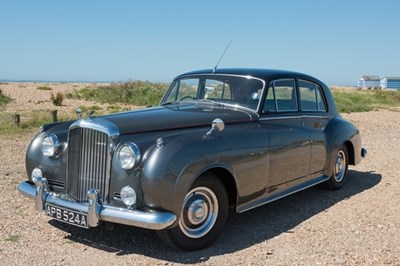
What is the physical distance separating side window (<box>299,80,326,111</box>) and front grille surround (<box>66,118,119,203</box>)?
295cm

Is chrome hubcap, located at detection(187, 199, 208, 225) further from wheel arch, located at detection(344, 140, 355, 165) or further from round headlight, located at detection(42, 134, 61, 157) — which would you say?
wheel arch, located at detection(344, 140, 355, 165)

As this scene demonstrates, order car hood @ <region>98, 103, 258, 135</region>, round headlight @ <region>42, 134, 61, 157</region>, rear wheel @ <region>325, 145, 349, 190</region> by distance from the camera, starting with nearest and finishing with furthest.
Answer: car hood @ <region>98, 103, 258, 135</region> → round headlight @ <region>42, 134, 61, 157</region> → rear wheel @ <region>325, 145, 349, 190</region>

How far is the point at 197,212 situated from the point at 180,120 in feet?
3.23

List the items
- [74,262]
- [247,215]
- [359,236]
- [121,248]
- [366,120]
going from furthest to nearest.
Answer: [366,120], [247,215], [359,236], [121,248], [74,262]

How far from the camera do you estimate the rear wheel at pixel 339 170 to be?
6652 millimetres

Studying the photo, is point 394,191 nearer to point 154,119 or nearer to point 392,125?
point 154,119

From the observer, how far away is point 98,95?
29.1 meters

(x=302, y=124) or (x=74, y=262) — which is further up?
(x=302, y=124)

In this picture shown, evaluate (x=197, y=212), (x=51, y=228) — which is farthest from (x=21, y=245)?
(x=197, y=212)

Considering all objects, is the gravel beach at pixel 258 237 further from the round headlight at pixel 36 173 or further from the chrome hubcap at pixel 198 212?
the round headlight at pixel 36 173

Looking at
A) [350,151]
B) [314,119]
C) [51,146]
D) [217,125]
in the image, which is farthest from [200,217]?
[350,151]

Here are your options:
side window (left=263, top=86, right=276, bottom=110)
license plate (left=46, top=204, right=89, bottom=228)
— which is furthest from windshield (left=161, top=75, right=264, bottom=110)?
license plate (left=46, top=204, right=89, bottom=228)

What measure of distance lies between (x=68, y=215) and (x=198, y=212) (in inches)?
47.7

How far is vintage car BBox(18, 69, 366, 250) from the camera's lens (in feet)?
12.9
